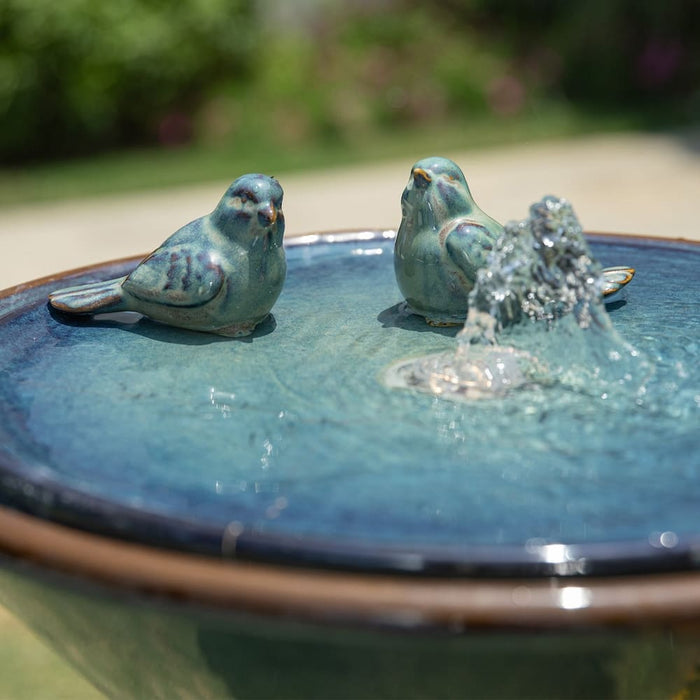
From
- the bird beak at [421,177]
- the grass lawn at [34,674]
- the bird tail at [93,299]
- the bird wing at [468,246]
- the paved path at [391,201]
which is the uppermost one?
the bird beak at [421,177]

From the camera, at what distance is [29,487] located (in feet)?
4.31

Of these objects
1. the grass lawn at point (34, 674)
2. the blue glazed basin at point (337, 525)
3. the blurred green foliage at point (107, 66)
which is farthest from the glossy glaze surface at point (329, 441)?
the blurred green foliage at point (107, 66)

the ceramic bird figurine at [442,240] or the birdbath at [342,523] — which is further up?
the ceramic bird figurine at [442,240]

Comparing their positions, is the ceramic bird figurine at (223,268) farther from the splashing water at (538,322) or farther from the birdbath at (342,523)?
the splashing water at (538,322)

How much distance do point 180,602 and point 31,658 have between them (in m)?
1.94

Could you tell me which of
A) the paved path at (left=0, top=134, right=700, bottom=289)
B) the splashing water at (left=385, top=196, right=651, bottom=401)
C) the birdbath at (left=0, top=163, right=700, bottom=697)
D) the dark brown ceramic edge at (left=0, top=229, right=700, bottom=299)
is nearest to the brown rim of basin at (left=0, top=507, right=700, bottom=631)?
the birdbath at (left=0, top=163, right=700, bottom=697)

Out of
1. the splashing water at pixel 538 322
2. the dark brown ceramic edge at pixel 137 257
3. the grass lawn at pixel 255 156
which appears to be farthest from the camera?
the grass lawn at pixel 255 156

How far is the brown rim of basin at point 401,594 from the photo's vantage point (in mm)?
A: 1047

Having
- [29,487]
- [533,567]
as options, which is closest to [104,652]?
[29,487]

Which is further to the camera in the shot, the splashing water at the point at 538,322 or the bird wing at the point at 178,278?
the bird wing at the point at 178,278

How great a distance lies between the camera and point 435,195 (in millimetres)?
1995

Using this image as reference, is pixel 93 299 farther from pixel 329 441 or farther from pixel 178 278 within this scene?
pixel 329 441

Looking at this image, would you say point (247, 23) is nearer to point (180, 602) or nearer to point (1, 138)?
point (1, 138)

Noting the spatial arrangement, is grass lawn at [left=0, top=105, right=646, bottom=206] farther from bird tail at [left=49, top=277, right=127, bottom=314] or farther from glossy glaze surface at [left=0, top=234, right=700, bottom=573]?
glossy glaze surface at [left=0, top=234, right=700, bottom=573]
